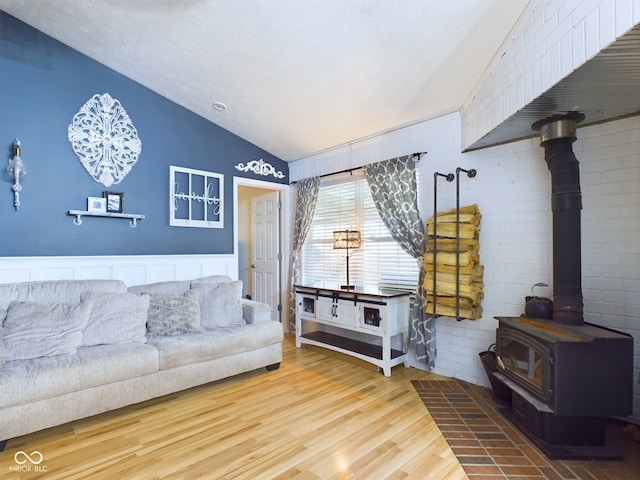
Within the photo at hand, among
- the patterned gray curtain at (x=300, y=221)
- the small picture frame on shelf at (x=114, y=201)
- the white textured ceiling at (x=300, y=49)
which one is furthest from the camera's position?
the patterned gray curtain at (x=300, y=221)

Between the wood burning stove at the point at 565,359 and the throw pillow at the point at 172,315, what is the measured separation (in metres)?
2.62

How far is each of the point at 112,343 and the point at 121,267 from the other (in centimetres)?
104

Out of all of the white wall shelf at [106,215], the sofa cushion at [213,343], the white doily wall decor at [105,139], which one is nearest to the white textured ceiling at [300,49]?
the white doily wall decor at [105,139]

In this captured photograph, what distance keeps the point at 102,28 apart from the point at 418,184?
3221mm

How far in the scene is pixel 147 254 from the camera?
3.64 metres

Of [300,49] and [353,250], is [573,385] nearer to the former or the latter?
[353,250]

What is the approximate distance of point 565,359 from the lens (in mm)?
1906

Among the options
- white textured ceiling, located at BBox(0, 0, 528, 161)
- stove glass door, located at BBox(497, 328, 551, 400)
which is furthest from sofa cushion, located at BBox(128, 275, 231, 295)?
stove glass door, located at BBox(497, 328, 551, 400)

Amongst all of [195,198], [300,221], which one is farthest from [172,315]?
[300,221]

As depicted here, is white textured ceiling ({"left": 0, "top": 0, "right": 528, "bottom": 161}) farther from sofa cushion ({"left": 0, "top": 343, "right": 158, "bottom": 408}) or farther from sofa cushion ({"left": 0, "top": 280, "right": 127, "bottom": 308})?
sofa cushion ({"left": 0, "top": 343, "right": 158, "bottom": 408})

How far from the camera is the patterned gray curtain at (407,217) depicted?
10.7ft

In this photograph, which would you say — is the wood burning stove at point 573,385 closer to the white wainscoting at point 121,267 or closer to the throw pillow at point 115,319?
the throw pillow at point 115,319

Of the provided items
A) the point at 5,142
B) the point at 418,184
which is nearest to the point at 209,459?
the point at 418,184

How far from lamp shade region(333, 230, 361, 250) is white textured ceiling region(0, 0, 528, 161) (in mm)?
1173
